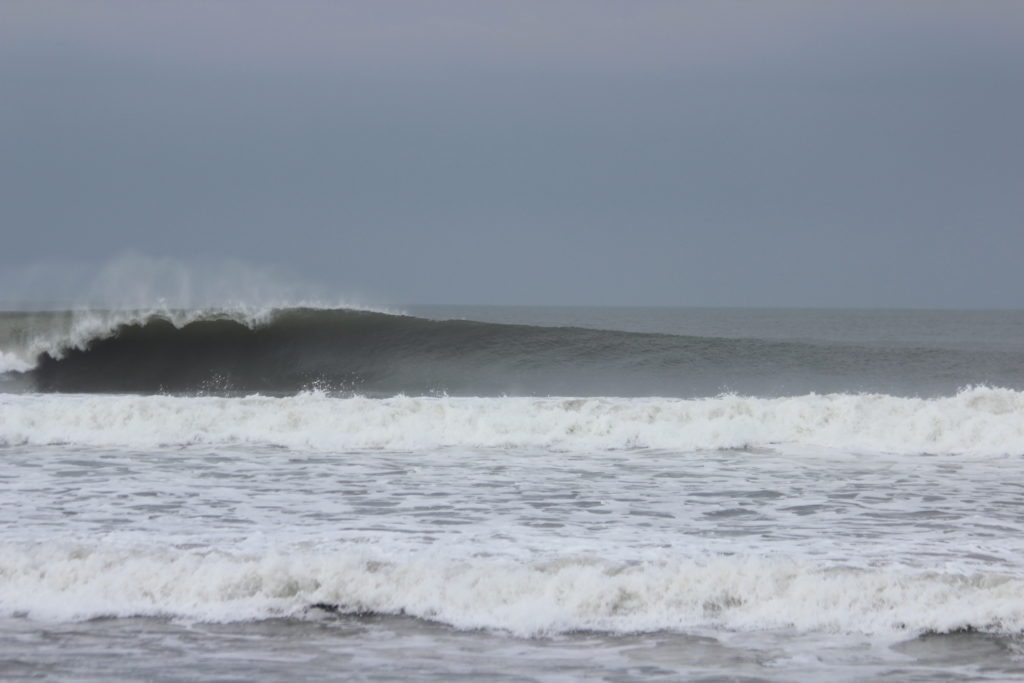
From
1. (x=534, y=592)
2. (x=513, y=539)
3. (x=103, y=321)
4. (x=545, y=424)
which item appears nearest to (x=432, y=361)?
(x=103, y=321)

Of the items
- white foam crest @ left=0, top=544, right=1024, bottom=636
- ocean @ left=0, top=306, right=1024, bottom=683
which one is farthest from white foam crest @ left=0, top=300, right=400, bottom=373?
white foam crest @ left=0, top=544, right=1024, bottom=636

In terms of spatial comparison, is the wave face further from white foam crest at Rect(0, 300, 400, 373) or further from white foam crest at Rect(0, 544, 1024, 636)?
white foam crest at Rect(0, 544, 1024, 636)

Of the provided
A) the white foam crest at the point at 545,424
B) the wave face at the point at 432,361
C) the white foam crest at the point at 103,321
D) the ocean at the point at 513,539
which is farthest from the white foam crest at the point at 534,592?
the white foam crest at the point at 103,321

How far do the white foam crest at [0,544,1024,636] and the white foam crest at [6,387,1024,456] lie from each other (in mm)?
5426

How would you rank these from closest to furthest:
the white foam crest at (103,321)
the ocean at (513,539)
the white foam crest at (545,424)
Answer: the ocean at (513,539), the white foam crest at (545,424), the white foam crest at (103,321)

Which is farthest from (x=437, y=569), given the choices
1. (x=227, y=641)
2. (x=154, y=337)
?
(x=154, y=337)

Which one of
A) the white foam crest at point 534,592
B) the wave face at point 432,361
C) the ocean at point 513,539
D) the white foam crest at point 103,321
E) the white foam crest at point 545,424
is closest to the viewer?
the ocean at point 513,539

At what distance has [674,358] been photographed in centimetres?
2083

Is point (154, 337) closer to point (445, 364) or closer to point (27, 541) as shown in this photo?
point (445, 364)

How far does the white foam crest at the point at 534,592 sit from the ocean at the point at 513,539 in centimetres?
2

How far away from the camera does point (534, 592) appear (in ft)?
17.6

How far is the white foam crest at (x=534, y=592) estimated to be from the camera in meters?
5.02

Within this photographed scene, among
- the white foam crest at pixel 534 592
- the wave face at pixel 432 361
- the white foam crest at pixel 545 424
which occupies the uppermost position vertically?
the wave face at pixel 432 361

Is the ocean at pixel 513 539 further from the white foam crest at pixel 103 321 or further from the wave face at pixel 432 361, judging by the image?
the white foam crest at pixel 103 321
